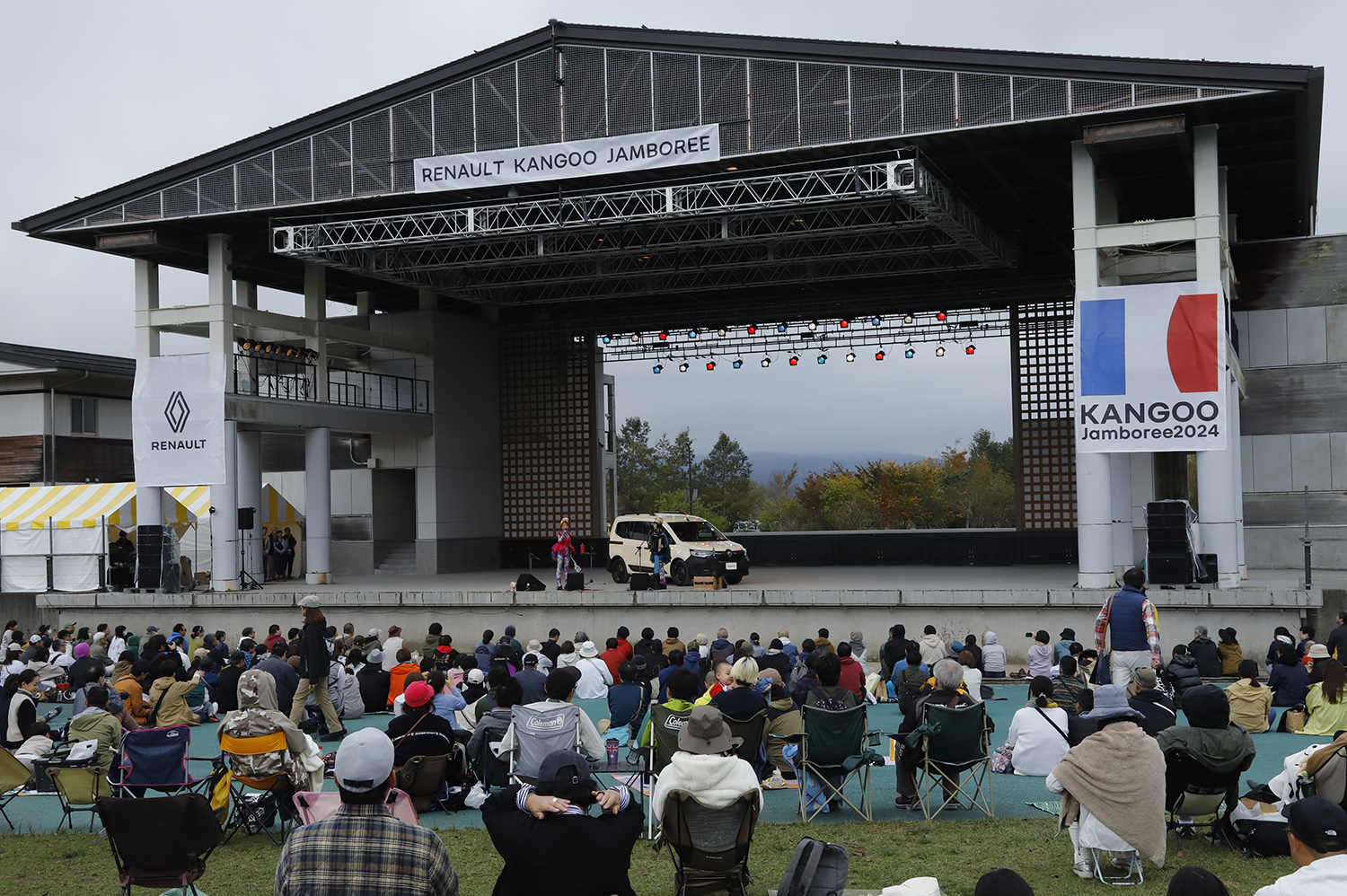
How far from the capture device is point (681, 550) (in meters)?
23.5

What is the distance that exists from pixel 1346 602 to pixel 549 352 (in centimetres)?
1966

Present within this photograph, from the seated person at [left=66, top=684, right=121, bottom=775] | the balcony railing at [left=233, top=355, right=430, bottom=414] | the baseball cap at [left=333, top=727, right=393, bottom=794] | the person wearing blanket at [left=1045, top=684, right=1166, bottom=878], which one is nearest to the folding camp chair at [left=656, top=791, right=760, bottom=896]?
the person wearing blanket at [left=1045, top=684, right=1166, bottom=878]

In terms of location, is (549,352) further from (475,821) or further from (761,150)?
(475,821)

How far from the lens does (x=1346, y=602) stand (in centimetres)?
1681

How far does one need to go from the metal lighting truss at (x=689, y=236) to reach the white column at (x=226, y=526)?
165 inches

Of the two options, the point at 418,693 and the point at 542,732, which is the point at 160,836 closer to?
the point at 542,732

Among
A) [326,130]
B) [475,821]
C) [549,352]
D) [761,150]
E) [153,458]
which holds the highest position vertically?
[326,130]

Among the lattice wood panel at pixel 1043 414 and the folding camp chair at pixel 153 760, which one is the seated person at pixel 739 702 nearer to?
the folding camp chair at pixel 153 760

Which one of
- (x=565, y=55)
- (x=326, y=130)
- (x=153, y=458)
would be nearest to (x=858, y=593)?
(x=565, y=55)

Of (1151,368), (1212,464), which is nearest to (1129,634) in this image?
(1151,368)

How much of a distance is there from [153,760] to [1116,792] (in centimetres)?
594

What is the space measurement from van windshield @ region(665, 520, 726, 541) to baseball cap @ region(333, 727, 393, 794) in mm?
20258

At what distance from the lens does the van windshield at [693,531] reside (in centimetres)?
2394

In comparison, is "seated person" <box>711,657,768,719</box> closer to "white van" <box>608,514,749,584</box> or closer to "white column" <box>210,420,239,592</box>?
"white van" <box>608,514,749,584</box>
